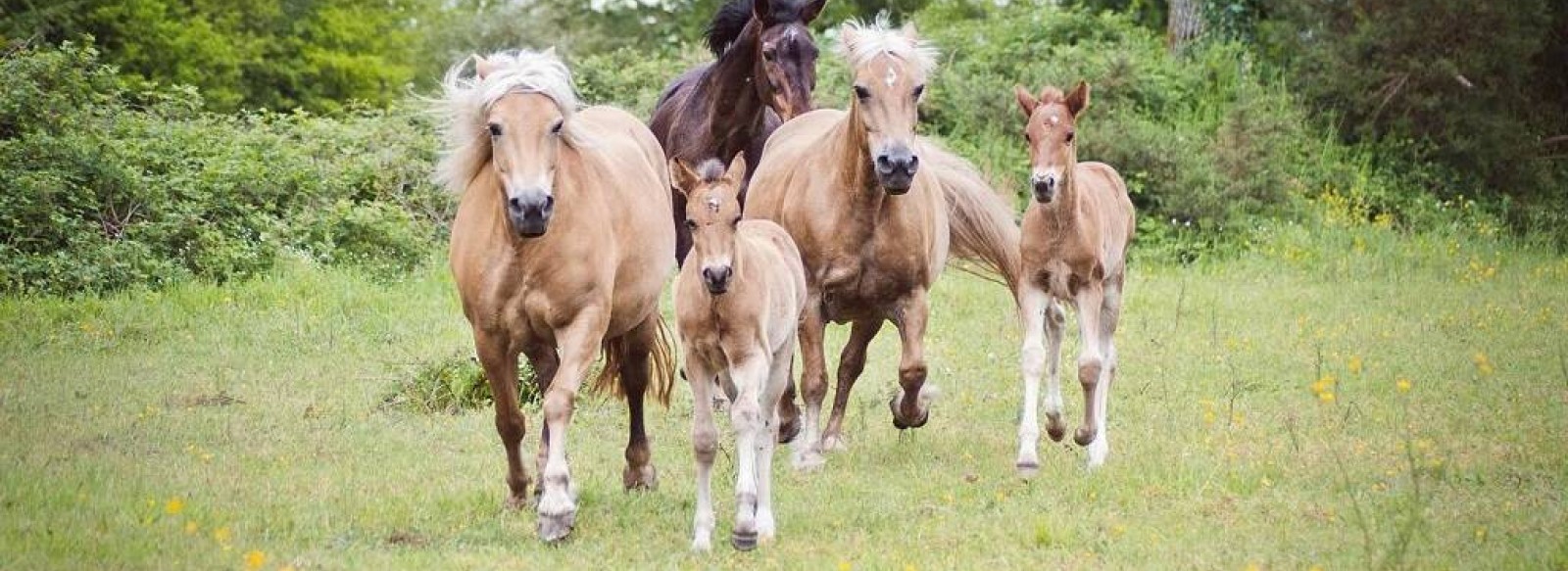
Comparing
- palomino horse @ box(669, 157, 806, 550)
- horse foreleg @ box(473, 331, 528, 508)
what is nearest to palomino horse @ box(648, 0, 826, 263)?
palomino horse @ box(669, 157, 806, 550)

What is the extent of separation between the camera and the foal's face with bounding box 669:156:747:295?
7188 mm

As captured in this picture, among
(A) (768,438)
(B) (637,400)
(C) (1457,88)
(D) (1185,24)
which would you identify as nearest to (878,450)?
(B) (637,400)

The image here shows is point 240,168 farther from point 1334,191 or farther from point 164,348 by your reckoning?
point 1334,191

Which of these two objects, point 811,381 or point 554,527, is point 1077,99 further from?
point 554,527

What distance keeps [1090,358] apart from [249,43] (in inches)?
878

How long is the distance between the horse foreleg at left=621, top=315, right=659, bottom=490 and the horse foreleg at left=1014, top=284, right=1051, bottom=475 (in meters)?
1.83

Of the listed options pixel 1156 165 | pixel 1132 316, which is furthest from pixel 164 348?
pixel 1156 165

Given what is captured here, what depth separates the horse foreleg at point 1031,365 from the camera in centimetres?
894

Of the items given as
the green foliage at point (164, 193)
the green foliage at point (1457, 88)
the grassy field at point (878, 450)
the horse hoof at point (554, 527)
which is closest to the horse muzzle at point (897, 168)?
the grassy field at point (878, 450)

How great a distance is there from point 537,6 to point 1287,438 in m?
31.7

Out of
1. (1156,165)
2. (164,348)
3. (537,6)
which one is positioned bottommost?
(537,6)

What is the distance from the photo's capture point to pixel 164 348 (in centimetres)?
1260

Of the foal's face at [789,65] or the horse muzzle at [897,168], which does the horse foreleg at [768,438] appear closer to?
the horse muzzle at [897,168]

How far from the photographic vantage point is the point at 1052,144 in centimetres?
905
